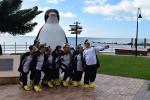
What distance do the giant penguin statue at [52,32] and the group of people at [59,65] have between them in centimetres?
85

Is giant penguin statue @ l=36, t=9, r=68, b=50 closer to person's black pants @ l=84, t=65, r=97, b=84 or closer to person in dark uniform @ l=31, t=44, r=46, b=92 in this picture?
person's black pants @ l=84, t=65, r=97, b=84

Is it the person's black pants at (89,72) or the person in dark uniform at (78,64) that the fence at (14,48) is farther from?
the person's black pants at (89,72)

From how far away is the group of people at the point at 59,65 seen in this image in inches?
509

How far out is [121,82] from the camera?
15.4m

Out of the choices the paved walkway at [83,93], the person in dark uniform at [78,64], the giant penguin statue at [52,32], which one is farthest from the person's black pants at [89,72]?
the giant penguin statue at [52,32]

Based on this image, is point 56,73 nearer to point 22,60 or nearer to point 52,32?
point 22,60

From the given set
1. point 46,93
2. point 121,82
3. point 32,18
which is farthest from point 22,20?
point 46,93

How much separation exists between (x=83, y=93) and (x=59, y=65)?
5.41 feet

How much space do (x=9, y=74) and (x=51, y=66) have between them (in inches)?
58.3

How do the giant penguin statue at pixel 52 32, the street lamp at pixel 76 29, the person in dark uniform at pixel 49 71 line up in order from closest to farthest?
the person in dark uniform at pixel 49 71 → the giant penguin statue at pixel 52 32 → the street lamp at pixel 76 29

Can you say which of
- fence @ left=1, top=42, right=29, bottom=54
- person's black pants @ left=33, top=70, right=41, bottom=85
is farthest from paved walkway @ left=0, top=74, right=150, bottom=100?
fence @ left=1, top=42, right=29, bottom=54

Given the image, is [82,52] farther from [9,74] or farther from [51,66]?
[9,74]

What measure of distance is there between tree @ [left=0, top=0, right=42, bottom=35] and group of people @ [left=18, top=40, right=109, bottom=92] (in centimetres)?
1559

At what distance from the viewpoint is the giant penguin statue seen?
15070mm
